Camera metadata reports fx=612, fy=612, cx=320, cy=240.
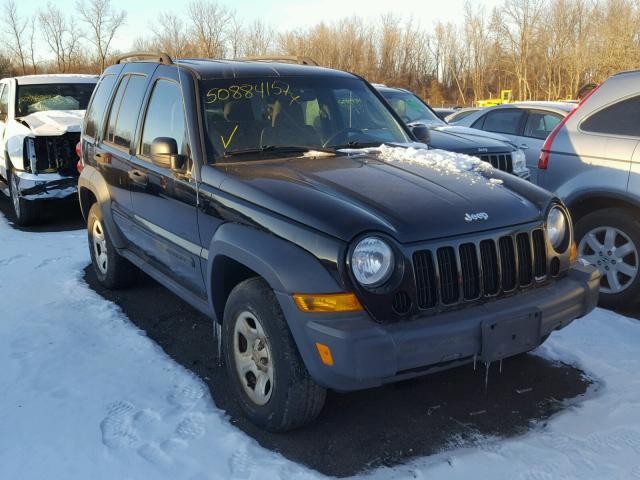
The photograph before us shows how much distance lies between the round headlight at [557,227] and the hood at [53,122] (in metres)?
6.65

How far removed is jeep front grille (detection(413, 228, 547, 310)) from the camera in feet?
9.42

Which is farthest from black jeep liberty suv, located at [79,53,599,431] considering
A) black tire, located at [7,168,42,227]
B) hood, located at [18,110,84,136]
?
black tire, located at [7,168,42,227]

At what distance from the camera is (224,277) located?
3490 millimetres

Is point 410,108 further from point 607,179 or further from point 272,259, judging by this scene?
point 272,259

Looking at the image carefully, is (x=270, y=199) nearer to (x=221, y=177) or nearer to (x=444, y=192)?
(x=221, y=177)

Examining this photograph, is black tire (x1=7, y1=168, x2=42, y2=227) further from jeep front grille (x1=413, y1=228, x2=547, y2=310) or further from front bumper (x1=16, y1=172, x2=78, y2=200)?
jeep front grille (x1=413, y1=228, x2=547, y2=310)

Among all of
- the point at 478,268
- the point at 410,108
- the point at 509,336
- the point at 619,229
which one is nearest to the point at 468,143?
the point at 619,229

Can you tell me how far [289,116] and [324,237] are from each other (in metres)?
1.54

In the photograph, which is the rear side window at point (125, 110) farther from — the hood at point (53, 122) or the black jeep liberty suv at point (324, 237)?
the hood at point (53, 122)

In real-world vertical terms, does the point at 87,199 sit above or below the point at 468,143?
below

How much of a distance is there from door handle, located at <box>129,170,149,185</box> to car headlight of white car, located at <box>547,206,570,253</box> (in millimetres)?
2711

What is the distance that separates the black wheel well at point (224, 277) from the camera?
339cm

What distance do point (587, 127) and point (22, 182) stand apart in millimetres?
6878

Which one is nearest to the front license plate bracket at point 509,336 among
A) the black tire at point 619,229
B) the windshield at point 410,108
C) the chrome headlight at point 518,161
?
the black tire at point 619,229
